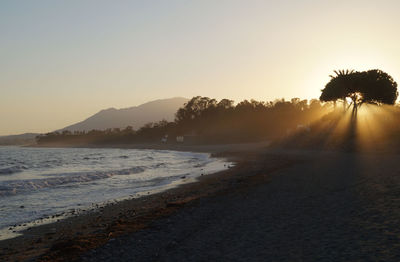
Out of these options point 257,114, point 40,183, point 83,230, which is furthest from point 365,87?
point 83,230

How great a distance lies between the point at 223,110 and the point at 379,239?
123 meters

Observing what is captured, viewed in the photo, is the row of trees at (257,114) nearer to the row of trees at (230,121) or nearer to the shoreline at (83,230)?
the row of trees at (230,121)

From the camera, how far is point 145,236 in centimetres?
870

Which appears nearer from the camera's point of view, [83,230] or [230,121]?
[83,230]

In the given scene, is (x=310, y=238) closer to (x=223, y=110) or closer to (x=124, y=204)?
(x=124, y=204)

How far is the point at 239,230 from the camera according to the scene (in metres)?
8.65

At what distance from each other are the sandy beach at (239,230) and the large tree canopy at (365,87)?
55.9m

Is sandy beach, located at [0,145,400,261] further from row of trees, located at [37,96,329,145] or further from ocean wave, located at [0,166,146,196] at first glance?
row of trees, located at [37,96,329,145]

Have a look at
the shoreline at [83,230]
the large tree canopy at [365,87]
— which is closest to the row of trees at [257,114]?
the large tree canopy at [365,87]

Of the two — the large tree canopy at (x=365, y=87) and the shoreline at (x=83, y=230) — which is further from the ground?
the large tree canopy at (x=365, y=87)

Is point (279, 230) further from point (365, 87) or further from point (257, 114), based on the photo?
point (257, 114)

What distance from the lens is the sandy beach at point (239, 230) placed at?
22.7 ft

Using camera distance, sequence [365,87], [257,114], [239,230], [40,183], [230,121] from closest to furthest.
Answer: [239,230], [40,183], [365,87], [257,114], [230,121]

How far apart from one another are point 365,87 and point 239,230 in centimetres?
6366
